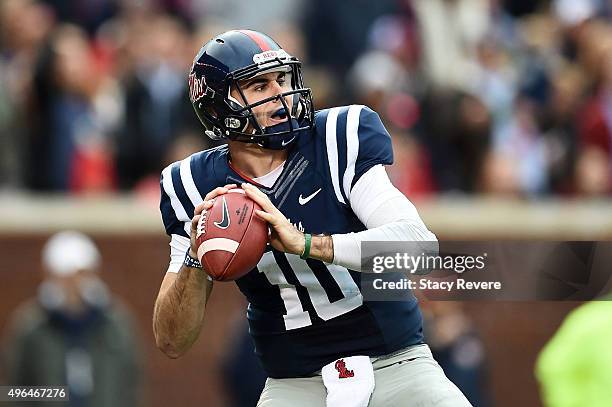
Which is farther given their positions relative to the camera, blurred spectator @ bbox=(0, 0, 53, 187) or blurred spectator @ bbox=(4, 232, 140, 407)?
blurred spectator @ bbox=(0, 0, 53, 187)

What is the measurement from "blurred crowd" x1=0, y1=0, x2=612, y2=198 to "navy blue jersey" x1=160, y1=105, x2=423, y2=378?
4815mm

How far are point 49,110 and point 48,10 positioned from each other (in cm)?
143

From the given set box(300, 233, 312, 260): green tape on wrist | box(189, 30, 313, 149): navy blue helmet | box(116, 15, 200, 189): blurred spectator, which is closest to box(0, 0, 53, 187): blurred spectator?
box(116, 15, 200, 189): blurred spectator

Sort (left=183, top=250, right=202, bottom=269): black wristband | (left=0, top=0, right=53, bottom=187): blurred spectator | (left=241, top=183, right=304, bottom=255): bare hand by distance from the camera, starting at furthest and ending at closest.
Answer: (left=0, top=0, right=53, bottom=187): blurred spectator
(left=183, top=250, right=202, bottom=269): black wristband
(left=241, top=183, right=304, bottom=255): bare hand

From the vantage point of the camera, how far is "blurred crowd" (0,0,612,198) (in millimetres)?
10414

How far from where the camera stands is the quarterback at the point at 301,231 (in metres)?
5.43

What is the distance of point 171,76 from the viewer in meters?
10.7

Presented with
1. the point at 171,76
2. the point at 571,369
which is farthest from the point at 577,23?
the point at 571,369

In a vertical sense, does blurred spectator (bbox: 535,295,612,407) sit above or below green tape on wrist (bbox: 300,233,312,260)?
below

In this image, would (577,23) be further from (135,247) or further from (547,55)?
(135,247)

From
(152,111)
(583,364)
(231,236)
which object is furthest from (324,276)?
(152,111)

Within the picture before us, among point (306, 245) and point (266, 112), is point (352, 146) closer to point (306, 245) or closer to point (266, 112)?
point (266, 112)

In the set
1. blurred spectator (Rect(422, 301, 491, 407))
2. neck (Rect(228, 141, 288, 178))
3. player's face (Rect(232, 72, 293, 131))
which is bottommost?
blurred spectator (Rect(422, 301, 491, 407))

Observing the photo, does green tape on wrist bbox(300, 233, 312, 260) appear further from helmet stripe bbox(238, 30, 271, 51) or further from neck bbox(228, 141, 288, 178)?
helmet stripe bbox(238, 30, 271, 51)
